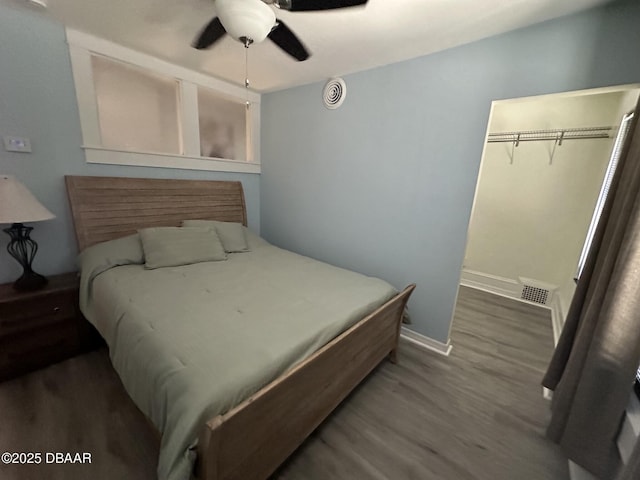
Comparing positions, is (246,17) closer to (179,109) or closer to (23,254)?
(179,109)

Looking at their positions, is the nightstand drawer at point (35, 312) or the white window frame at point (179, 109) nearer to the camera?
the nightstand drawer at point (35, 312)

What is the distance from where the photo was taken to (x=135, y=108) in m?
2.56

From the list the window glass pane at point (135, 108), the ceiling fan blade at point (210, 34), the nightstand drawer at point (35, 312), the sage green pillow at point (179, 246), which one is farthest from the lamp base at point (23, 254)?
the ceiling fan blade at point (210, 34)

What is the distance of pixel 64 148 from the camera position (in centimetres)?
211

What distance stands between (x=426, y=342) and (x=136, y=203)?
3.03 metres

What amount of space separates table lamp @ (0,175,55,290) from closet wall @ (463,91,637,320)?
3.66 meters

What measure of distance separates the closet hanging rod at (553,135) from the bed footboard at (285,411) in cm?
294

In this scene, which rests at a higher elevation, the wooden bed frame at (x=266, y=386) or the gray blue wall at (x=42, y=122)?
Answer: the gray blue wall at (x=42, y=122)

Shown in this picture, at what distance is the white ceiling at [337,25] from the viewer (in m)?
1.54

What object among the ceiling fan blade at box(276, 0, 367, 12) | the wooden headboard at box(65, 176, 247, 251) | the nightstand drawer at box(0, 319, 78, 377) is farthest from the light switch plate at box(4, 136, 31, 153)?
the ceiling fan blade at box(276, 0, 367, 12)

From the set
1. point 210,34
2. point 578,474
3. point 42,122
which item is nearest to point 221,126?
point 42,122

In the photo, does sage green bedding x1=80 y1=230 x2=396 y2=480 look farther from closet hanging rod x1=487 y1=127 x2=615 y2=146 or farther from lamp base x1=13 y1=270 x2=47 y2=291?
closet hanging rod x1=487 y1=127 x2=615 y2=146

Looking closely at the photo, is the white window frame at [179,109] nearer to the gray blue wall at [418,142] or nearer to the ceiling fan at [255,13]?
the gray blue wall at [418,142]

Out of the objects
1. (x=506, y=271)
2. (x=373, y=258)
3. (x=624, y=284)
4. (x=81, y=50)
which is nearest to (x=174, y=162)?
(x=81, y=50)
